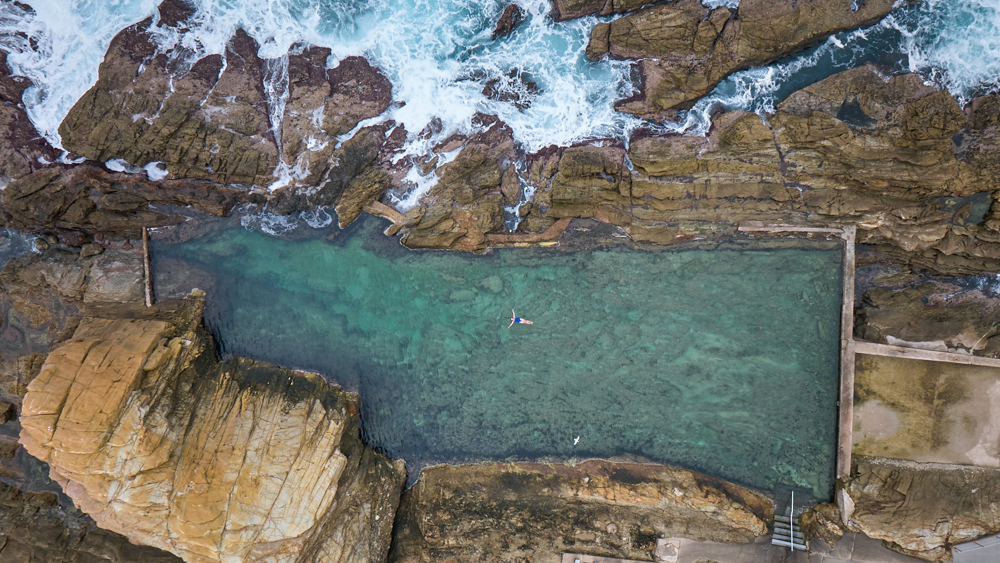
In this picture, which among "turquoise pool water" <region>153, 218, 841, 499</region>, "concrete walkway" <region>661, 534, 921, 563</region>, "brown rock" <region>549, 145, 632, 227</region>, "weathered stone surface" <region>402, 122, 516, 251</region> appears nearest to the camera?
"concrete walkway" <region>661, 534, 921, 563</region>

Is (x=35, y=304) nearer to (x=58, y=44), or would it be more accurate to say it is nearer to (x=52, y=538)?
(x=52, y=538)

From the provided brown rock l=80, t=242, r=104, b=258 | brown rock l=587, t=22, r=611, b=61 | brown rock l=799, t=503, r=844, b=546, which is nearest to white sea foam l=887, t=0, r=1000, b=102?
brown rock l=587, t=22, r=611, b=61

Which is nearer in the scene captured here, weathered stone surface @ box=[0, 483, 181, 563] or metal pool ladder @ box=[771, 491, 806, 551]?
weathered stone surface @ box=[0, 483, 181, 563]

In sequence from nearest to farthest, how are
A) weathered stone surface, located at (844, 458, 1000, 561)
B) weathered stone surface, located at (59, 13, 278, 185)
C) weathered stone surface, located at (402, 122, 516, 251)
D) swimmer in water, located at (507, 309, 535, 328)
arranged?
weathered stone surface, located at (844, 458, 1000, 561), weathered stone surface, located at (59, 13, 278, 185), weathered stone surface, located at (402, 122, 516, 251), swimmer in water, located at (507, 309, 535, 328)

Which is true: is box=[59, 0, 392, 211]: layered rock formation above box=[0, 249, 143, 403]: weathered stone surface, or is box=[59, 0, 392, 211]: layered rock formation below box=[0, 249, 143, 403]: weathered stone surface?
above

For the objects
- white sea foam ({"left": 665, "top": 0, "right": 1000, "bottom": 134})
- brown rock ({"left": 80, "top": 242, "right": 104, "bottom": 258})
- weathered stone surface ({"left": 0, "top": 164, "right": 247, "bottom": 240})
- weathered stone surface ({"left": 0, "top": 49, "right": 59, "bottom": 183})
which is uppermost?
white sea foam ({"left": 665, "top": 0, "right": 1000, "bottom": 134})

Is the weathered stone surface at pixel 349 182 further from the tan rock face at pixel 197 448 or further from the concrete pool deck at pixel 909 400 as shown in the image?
the concrete pool deck at pixel 909 400

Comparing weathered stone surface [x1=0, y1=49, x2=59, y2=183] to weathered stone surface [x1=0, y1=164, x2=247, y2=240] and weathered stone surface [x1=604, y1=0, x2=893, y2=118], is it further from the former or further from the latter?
weathered stone surface [x1=604, y1=0, x2=893, y2=118]

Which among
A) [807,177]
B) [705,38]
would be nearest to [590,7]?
[705,38]
